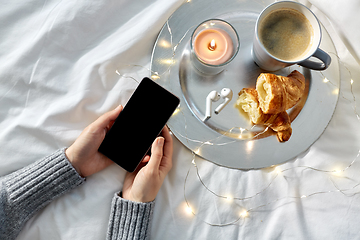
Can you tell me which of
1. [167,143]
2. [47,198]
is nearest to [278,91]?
[167,143]

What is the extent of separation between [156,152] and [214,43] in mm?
330

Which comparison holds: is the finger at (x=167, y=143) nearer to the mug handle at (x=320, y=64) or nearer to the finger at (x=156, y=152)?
the finger at (x=156, y=152)

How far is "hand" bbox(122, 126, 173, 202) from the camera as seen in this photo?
738mm

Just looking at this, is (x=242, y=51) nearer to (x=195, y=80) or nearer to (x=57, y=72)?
(x=195, y=80)

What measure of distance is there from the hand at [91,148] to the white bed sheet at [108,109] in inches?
1.3

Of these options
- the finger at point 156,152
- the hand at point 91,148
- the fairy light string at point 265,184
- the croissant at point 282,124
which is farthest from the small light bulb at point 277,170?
the hand at point 91,148

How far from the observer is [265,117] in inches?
28.7

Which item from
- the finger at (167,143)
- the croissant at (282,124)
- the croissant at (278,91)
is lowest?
the finger at (167,143)

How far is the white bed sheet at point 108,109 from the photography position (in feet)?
2.55

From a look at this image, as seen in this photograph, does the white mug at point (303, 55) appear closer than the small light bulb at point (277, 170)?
Yes

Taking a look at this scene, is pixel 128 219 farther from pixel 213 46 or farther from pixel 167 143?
pixel 213 46

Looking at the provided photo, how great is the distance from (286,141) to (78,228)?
0.63m

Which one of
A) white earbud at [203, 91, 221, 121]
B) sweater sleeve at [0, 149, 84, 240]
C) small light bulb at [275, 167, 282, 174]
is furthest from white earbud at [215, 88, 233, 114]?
sweater sleeve at [0, 149, 84, 240]

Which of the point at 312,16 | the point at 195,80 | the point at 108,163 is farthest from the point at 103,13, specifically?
the point at 312,16
